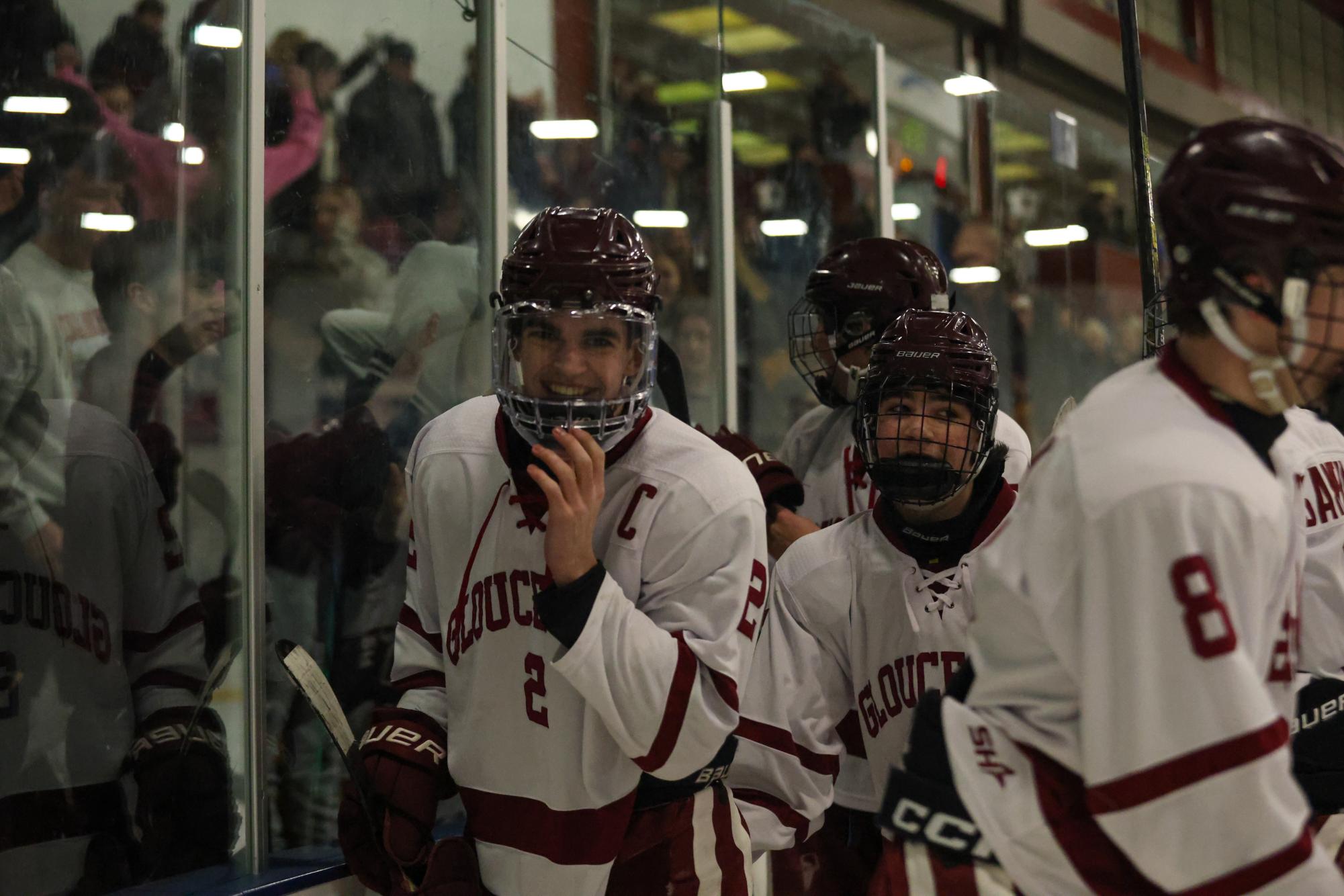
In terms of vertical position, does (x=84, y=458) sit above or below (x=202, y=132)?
below

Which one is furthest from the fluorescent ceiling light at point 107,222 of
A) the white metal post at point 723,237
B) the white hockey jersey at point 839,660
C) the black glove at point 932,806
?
the white metal post at point 723,237

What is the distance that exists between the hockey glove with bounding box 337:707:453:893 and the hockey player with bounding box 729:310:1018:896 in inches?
17.1

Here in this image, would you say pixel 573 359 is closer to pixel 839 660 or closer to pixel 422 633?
pixel 422 633

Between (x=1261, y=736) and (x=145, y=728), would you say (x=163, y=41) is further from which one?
(x=1261, y=736)

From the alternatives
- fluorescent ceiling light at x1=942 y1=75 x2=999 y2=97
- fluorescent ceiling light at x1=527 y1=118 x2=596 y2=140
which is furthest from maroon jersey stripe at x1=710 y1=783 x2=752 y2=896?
fluorescent ceiling light at x1=942 y1=75 x2=999 y2=97

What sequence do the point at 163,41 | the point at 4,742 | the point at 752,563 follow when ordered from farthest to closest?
the point at 163,41, the point at 4,742, the point at 752,563

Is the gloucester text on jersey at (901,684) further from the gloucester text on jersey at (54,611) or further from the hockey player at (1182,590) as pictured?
the gloucester text on jersey at (54,611)

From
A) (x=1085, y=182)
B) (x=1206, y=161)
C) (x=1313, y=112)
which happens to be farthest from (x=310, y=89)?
(x=1313, y=112)

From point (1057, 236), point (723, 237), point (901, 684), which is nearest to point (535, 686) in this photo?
point (901, 684)

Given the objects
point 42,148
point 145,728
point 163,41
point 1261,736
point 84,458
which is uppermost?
point 163,41

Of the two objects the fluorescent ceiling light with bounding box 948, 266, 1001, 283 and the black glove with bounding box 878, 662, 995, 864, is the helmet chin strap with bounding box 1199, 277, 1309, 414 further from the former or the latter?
the fluorescent ceiling light with bounding box 948, 266, 1001, 283

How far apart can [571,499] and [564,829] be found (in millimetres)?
401

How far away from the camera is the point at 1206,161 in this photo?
1177mm

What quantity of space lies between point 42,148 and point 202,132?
29 centimetres
